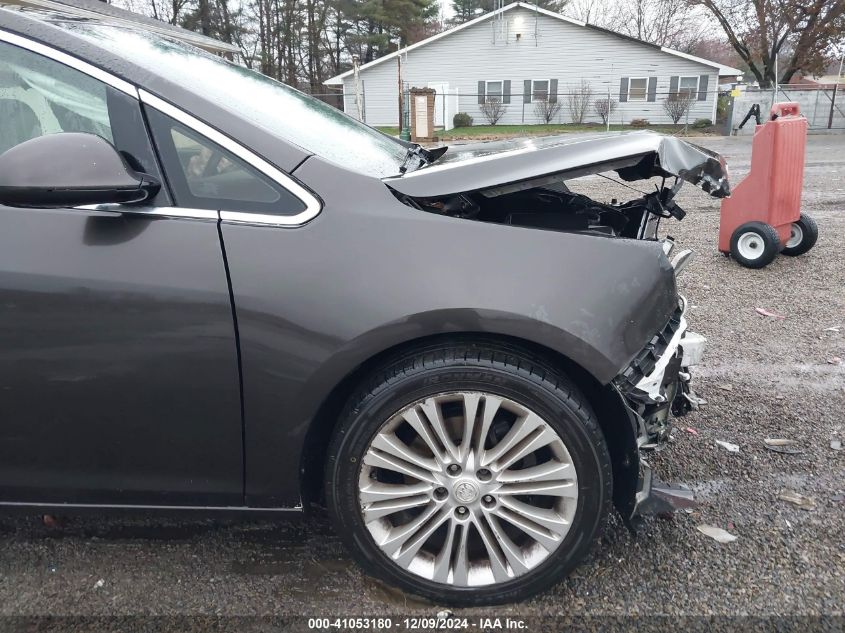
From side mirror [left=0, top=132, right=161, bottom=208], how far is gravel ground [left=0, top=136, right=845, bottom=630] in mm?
1070

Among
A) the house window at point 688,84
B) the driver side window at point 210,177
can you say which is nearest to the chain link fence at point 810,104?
the house window at point 688,84

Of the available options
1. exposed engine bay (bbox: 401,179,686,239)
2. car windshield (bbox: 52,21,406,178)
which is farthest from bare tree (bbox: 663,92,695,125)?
car windshield (bbox: 52,21,406,178)

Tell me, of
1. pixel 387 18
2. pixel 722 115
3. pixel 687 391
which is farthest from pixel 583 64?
pixel 687 391

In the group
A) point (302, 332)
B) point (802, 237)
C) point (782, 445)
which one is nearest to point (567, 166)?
point (302, 332)

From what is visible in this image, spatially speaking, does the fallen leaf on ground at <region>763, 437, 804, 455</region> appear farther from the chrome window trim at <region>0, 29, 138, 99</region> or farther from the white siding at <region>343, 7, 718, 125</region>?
the white siding at <region>343, 7, 718, 125</region>

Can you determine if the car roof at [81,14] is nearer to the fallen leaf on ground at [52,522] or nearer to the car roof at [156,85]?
the car roof at [156,85]

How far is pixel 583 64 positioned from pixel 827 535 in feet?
113

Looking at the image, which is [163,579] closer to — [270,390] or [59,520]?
[59,520]

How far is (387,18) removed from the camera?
4209cm

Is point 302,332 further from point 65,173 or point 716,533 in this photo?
point 716,533

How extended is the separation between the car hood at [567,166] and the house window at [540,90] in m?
33.4

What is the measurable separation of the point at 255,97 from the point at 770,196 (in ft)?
17.3

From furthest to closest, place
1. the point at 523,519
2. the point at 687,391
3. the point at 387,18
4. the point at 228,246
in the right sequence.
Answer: the point at 387,18
the point at 687,391
the point at 523,519
the point at 228,246

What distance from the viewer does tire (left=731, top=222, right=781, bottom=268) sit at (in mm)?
5977
